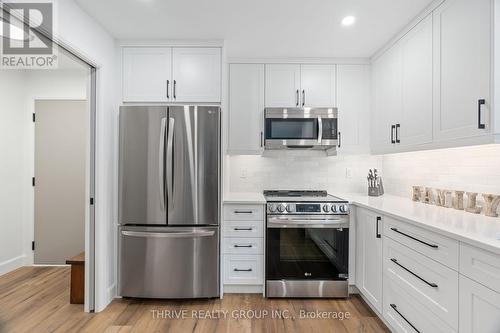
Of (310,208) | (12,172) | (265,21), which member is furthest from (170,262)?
(12,172)

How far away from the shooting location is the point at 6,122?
320 centimetres

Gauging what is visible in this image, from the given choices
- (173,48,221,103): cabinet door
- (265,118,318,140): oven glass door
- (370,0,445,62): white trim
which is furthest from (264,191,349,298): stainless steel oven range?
(370,0,445,62): white trim

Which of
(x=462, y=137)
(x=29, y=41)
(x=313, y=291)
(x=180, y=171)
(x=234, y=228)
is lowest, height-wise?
(x=313, y=291)

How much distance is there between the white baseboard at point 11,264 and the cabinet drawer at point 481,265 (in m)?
4.36

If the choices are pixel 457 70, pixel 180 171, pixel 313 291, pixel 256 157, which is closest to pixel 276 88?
pixel 256 157

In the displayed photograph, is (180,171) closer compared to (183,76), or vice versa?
(180,171)

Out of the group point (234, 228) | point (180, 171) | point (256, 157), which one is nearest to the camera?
point (180, 171)

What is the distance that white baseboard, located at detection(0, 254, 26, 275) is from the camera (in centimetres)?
316

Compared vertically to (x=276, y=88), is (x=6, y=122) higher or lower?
lower

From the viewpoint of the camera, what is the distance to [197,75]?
269 cm

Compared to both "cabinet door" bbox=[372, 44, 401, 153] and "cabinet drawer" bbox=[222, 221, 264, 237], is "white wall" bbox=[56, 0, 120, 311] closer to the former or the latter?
"cabinet drawer" bbox=[222, 221, 264, 237]

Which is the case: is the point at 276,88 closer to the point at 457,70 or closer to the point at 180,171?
the point at 180,171

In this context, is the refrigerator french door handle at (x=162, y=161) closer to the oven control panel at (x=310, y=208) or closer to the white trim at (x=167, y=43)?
the white trim at (x=167, y=43)

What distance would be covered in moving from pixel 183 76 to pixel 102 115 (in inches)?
32.7
